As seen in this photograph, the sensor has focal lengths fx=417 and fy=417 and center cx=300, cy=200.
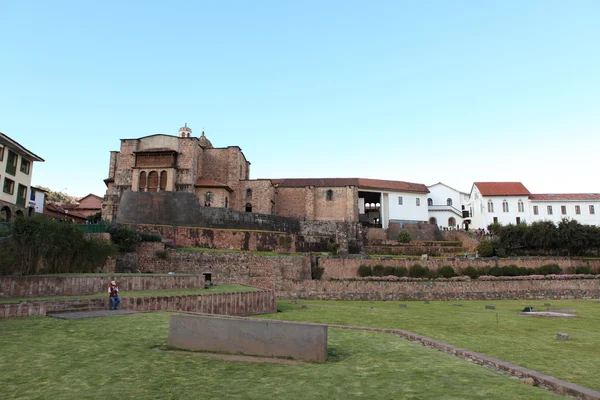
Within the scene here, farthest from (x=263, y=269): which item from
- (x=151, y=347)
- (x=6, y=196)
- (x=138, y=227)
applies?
(x=151, y=347)

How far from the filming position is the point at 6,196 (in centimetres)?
3228

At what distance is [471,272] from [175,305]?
27.0 m

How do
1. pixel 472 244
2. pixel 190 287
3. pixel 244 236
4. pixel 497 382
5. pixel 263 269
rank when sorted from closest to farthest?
pixel 497 382, pixel 190 287, pixel 263 269, pixel 244 236, pixel 472 244

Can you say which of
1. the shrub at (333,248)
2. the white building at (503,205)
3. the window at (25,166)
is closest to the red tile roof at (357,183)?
the white building at (503,205)

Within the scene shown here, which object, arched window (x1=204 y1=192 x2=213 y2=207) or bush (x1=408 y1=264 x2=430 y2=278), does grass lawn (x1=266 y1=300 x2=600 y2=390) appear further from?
arched window (x1=204 y1=192 x2=213 y2=207)

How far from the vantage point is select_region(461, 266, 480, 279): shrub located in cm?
3377

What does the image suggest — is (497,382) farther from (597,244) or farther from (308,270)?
(597,244)

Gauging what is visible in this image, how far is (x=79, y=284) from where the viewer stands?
15344 mm

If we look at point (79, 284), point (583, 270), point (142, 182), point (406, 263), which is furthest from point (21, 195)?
point (583, 270)

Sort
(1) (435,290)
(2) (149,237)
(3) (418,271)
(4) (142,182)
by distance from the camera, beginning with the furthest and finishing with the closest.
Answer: (4) (142,182), (3) (418,271), (2) (149,237), (1) (435,290)

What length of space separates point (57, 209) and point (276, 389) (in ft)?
181

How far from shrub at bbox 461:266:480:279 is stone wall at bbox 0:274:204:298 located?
902 inches

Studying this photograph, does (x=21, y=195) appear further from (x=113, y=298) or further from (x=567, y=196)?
(x=567, y=196)

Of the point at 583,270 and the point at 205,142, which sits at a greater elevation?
the point at 205,142
